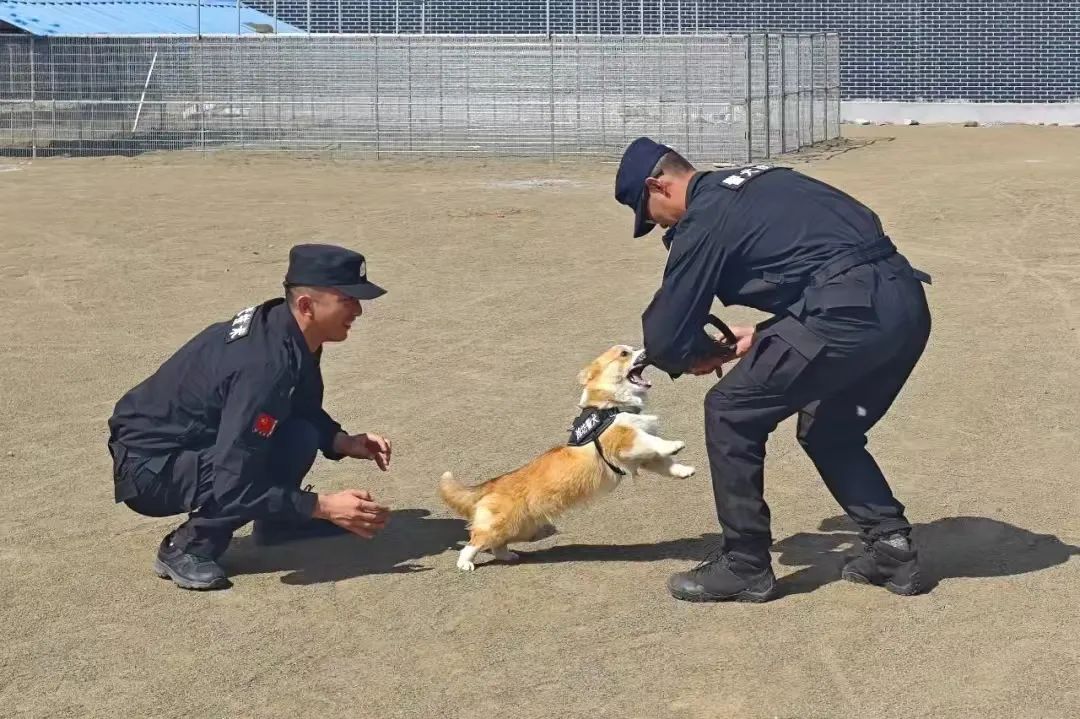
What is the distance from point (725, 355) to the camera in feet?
18.3

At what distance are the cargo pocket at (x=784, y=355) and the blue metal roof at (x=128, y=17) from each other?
22467 millimetres

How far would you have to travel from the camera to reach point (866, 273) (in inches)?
211

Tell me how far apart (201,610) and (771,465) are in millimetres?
3139

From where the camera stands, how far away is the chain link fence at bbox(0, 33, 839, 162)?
75.7ft

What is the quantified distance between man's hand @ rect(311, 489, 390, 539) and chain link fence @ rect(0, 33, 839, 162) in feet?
57.9

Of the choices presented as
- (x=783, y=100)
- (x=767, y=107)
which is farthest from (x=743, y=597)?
(x=783, y=100)

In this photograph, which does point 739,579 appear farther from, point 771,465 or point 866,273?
point 771,465

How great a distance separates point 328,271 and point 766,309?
5.61ft

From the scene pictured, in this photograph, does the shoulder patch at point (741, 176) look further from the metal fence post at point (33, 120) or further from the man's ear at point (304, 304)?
the metal fence post at point (33, 120)

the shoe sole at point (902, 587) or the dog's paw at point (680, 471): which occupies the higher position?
the dog's paw at point (680, 471)

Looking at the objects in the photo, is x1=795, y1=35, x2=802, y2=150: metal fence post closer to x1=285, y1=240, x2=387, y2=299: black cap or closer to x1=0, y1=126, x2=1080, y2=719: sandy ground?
x1=0, y1=126, x2=1080, y2=719: sandy ground

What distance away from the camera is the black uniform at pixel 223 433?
18.7 feet

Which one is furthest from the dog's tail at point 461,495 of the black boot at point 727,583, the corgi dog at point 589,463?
the black boot at point 727,583

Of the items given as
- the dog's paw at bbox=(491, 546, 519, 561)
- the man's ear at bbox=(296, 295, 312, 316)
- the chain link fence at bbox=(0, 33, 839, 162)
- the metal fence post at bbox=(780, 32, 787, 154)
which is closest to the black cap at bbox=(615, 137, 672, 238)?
the man's ear at bbox=(296, 295, 312, 316)
